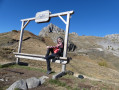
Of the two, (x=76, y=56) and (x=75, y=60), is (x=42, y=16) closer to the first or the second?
(x=75, y=60)

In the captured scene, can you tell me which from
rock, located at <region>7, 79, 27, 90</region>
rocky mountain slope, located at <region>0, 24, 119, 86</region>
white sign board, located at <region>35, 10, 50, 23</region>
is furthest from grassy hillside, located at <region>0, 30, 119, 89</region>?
white sign board, located at <region>35, 10, 50, 23</region>

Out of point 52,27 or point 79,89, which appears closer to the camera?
point 79,89

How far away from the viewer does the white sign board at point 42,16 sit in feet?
21.2

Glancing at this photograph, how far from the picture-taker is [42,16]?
6.66 m

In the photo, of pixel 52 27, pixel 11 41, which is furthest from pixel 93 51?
pixel 52 27

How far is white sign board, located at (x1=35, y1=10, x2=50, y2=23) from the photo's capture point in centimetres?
645

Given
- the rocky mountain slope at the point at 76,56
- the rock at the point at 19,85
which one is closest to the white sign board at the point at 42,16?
the rocky mountain slope at the point at 76,56

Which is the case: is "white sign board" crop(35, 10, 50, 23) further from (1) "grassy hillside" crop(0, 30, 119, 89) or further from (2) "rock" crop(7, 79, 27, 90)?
(2) "rock" crop(7, 79, 27, 90)

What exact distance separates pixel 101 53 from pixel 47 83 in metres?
25.5

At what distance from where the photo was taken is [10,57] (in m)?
9.70

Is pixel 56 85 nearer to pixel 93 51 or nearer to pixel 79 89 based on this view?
pixel 79 89

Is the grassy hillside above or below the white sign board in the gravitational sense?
below

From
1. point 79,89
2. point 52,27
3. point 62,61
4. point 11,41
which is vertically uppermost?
point 52,27

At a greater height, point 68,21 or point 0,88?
point 68,21
